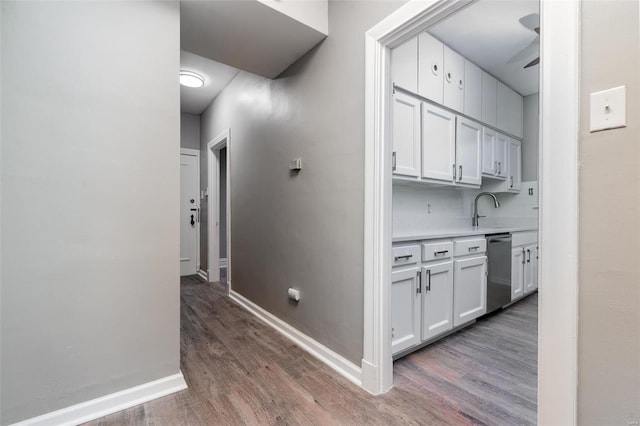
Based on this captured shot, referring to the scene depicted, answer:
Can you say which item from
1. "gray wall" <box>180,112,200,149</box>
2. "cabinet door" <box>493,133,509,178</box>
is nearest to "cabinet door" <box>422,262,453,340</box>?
"cabinet door" <box>493,133,509,178</box>

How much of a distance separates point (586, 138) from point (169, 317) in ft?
6.65

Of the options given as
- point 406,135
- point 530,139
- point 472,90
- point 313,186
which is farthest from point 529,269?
point 313,186

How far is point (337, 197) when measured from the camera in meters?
1.90

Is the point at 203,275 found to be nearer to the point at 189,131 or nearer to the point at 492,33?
the point at 189,131

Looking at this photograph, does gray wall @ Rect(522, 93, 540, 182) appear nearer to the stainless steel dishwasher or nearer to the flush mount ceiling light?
the stainless steel dishwasher

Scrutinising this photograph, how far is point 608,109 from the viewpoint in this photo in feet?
2.80

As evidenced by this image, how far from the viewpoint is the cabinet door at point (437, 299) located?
6.81 feet

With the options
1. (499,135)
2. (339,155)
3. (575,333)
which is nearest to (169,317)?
(339,155)

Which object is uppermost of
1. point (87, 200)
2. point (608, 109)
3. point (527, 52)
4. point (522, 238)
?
point (527, 52)

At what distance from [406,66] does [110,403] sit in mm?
2855

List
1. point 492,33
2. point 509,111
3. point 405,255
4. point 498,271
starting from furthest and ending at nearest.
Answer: point 509,111 < point 498,271 < point 492,33 < point 405,255

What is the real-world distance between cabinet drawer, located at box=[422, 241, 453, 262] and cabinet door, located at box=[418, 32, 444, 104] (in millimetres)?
1230

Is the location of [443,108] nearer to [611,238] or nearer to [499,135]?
[499,135]

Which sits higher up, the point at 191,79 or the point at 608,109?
the point at 191,79
